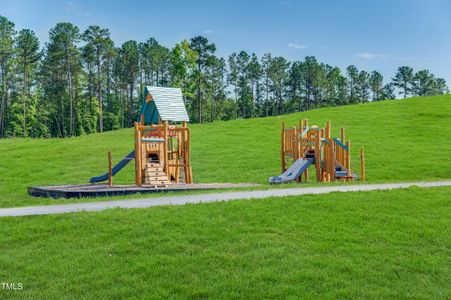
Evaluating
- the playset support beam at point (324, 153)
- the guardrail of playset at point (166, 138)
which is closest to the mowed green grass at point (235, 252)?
the guardrail of playset at point (166, 138)

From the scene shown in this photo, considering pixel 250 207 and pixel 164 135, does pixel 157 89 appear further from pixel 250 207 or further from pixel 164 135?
pixel 250 207

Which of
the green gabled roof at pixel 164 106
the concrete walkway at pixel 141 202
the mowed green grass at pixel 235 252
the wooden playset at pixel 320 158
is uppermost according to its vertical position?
the green gabled roof at pixel 164 106

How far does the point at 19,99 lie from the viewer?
218 feet

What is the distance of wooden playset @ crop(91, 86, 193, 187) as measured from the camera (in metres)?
16.2

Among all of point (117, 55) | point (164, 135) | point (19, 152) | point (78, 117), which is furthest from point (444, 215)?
point (117, 55)

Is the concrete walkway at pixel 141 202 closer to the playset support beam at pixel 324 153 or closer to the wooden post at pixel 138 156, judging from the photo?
the wooden post at pixel 138 156

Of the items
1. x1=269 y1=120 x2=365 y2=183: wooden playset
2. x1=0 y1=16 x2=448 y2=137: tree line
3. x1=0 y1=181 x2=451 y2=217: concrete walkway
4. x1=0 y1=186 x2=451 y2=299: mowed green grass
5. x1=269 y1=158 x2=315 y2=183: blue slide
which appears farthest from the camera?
x1=0 y1=16 x2=448 y2=137: tree line

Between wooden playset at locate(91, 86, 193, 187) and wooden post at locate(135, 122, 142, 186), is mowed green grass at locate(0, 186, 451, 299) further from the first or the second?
wooden playset at locate(91, 86, 193, 187)

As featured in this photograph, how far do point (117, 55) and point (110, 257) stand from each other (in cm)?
7202

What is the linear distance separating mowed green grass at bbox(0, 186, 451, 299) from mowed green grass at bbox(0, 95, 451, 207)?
5418 mm

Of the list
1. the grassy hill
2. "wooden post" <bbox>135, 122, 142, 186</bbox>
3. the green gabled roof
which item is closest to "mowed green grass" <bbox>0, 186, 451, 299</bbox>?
the grassy hill

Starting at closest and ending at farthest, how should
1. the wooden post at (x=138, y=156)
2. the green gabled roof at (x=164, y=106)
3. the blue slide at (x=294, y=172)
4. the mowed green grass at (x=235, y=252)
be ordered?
1. the mowed green grass at (x=235, y=252)
2. the wooden post at (x=138, y=156)
3. the blue slide at (x=294, y=172)
4. the green gabled roof at (x=164, y=106)

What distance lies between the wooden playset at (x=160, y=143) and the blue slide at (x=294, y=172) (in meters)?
3.16

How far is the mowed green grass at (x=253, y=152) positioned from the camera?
2189 centimetres
